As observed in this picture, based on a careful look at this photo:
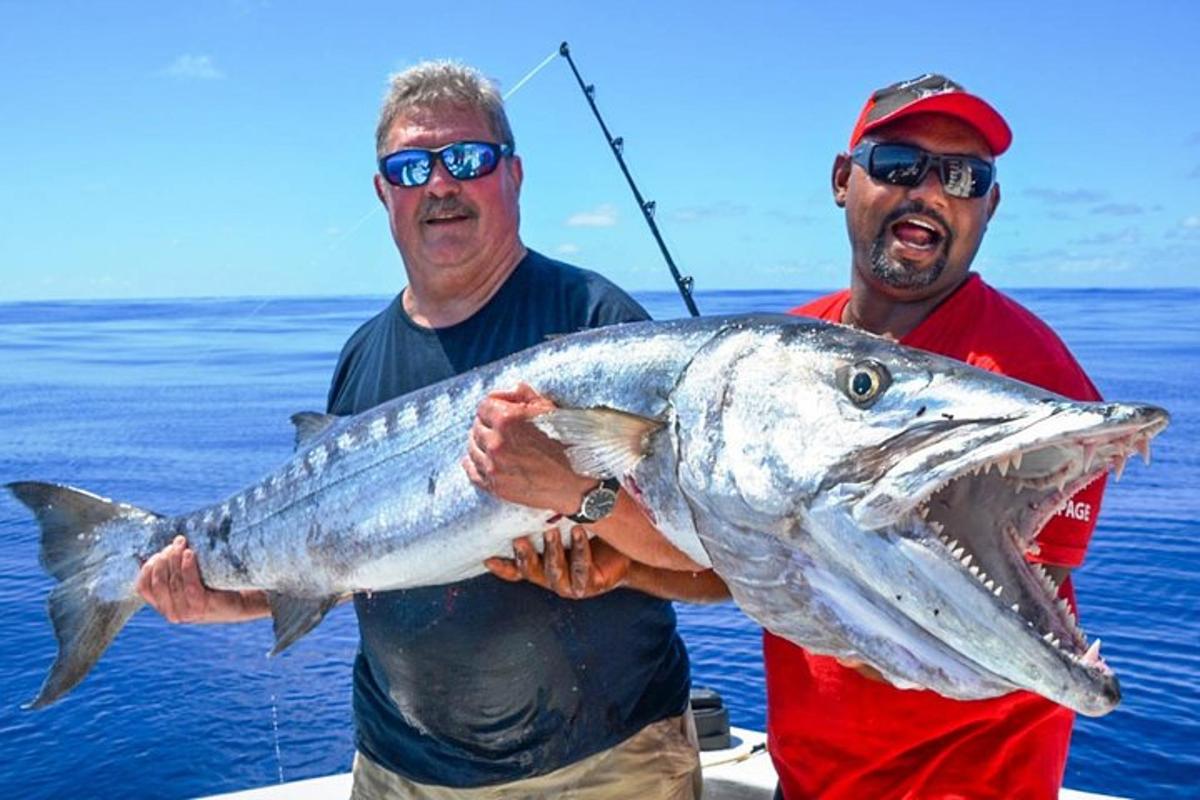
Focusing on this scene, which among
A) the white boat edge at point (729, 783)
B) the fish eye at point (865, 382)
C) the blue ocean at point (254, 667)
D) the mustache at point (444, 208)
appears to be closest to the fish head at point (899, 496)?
the fish eye at point (865, 382)

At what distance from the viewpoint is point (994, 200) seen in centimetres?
301

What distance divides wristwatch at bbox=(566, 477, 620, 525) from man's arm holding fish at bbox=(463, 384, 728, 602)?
2cm

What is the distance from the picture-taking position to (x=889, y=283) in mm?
2824

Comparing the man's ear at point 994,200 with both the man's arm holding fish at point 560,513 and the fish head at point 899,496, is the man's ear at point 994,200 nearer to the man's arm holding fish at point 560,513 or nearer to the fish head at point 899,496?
the fish head at point 899,496

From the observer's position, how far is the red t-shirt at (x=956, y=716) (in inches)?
94.5

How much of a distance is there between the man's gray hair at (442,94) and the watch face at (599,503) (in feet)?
4.77

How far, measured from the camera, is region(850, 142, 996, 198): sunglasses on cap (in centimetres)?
284

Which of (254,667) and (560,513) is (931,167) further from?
(254,667)

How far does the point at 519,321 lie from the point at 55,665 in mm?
1997

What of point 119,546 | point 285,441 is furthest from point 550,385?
point 285,441

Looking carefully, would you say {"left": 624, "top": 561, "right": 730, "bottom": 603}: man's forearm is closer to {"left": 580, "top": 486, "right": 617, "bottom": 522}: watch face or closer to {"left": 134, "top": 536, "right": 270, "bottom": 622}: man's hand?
{"left": 580, "top": 486, "right": 617, "bottom": 522}: watch face

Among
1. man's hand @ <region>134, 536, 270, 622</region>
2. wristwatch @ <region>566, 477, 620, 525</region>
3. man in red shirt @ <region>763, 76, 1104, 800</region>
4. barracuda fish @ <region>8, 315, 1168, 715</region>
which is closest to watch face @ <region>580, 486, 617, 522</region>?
wristwatch @ <region>566, 477, 620, 525</region>

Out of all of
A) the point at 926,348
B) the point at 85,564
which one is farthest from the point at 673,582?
the point at 85,564

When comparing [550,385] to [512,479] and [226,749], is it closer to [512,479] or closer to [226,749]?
[512,479]
